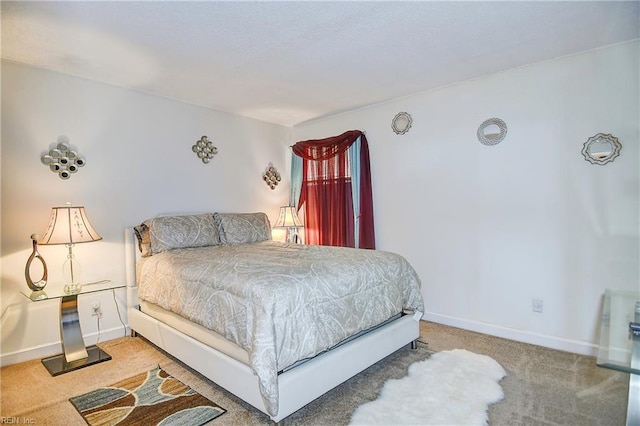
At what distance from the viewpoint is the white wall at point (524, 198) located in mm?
2592

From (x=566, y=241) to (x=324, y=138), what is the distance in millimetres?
2895

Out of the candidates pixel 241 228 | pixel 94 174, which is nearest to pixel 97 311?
pixel 94 174

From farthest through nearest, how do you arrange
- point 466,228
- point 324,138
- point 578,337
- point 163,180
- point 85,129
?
point 324,138
point 163,180
point 466,228
point 85,129
point 578,337

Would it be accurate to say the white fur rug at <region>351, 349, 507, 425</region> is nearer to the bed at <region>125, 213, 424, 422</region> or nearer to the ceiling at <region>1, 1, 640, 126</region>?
the bed at <region>125, 213, 424, 422</region>

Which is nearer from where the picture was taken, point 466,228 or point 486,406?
point 486,406

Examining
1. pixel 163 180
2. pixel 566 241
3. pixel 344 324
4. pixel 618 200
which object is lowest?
pixel 344 324

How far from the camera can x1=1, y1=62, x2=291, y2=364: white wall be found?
2.75m

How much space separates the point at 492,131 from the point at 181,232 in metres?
3.04

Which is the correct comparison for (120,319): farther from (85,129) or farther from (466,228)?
(466,228)

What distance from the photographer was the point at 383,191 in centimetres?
399

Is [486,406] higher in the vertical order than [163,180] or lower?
lower

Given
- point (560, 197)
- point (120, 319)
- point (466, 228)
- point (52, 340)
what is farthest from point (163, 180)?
point (560, 197)

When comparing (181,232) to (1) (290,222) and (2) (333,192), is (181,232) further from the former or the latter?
(2) (333,192)

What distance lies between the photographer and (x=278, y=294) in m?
1.88
